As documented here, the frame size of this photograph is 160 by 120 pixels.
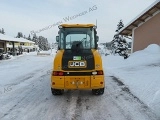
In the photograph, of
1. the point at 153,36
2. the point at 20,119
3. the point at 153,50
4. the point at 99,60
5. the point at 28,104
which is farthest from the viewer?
the point at 153,36

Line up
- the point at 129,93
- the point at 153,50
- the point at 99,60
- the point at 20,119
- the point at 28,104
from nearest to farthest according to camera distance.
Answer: the point at 20,119, the point at 28,104, the point at 99,60, the point at 129,93, the point at 153,50

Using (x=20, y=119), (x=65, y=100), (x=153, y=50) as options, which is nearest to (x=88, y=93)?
(x=65, y=100)

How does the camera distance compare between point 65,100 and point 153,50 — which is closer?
point 65,100

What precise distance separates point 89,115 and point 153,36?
1525cm

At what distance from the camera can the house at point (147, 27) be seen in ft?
64.1

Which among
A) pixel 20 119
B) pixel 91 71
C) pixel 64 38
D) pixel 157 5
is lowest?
pixel 20 119

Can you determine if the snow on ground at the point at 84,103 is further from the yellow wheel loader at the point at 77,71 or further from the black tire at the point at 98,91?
the yellow wheel loader at the point at 77,71

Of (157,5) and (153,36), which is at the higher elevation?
(157,5)

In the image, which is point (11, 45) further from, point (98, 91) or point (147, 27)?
point (98, 91)

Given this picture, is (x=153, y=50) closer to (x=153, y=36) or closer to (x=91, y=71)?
(x=153, y=36)

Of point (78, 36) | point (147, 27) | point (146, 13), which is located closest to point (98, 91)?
point (78, 36)

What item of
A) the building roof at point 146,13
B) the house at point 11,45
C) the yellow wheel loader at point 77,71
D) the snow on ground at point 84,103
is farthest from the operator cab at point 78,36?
the house at point 11,45

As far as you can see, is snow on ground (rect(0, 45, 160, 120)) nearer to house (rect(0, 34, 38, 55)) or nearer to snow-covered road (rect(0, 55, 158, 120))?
snow-covered road (rect(0, 55, 158, 120))

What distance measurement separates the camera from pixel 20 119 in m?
6.29
